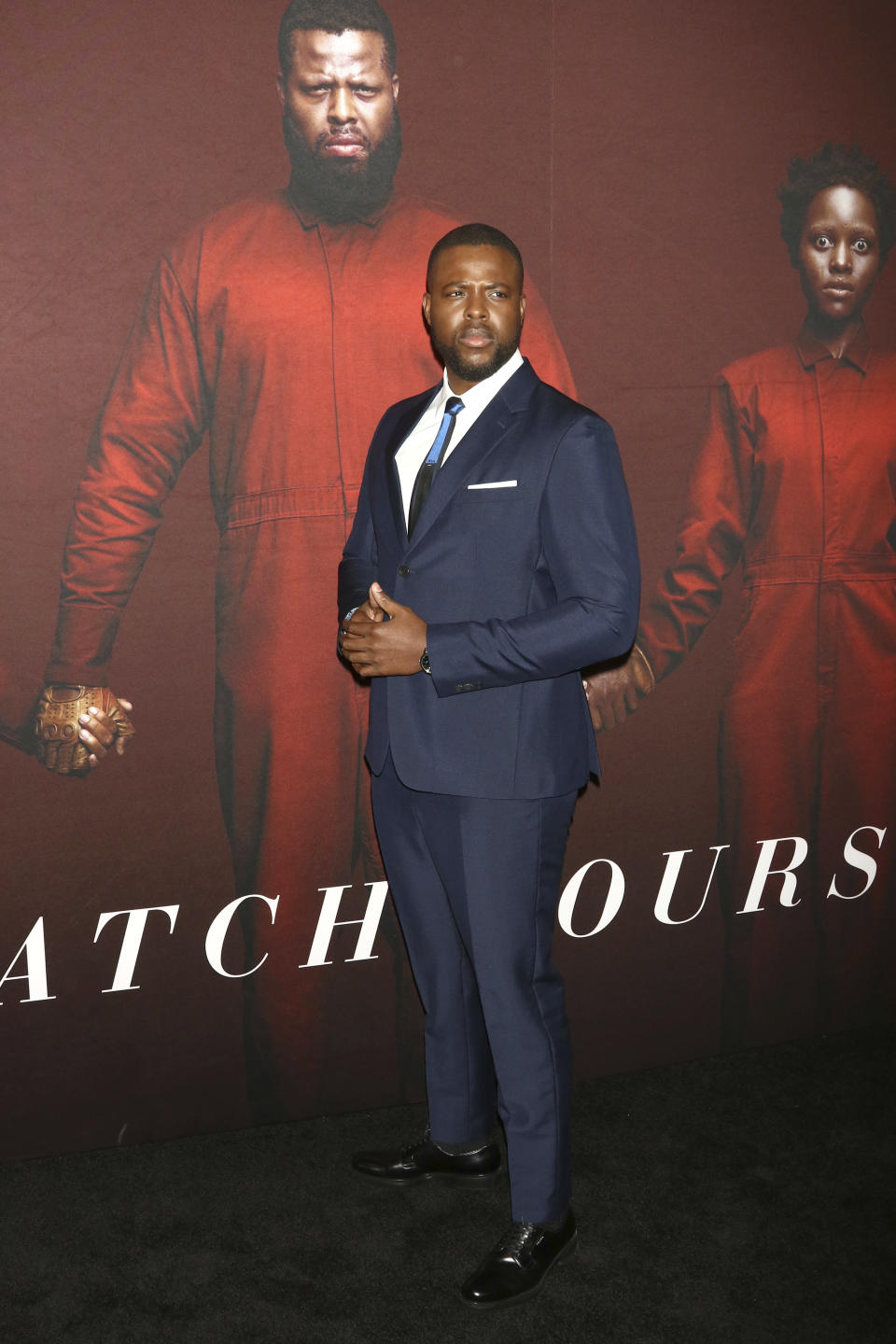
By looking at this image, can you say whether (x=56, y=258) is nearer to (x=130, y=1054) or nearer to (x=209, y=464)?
(x=209, y=464)

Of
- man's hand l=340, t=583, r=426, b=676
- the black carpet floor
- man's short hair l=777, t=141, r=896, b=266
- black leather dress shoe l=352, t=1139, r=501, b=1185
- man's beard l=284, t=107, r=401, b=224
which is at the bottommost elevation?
the black carpet floor

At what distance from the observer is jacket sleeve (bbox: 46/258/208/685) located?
2.28 m

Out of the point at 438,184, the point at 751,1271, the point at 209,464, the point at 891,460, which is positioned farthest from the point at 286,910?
the point at 891,460

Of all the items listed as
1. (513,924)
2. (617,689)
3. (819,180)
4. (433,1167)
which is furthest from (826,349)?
(433,1167)

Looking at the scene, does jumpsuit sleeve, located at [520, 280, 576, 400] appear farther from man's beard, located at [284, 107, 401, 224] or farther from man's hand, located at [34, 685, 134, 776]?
man's hand, located at [34, 685, 134, 776]

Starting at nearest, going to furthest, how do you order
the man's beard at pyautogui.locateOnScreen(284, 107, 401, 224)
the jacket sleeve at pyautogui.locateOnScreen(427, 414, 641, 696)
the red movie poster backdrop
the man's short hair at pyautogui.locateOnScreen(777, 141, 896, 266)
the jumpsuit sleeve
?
the jacket sleeve at pyautogui.locateOnScreen(427, 414, 641, 696), the red movie poster backdrop, the man's beard at pyautogui.locateOnScreen(284, 107, 401, 224), the jumpsuit sleeve, the man's short hair at pyautogui.locateOnScreen(777, 141, 896, 266)

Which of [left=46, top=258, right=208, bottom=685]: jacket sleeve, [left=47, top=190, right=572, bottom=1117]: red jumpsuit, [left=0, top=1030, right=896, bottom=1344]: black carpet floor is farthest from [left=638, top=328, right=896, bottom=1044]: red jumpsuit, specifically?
[left=46, top=258, right=208, bottom=685]: jacket sleeve

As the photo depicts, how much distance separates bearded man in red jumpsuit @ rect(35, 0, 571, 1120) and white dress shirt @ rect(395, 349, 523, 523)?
28cm

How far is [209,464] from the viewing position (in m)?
2.36

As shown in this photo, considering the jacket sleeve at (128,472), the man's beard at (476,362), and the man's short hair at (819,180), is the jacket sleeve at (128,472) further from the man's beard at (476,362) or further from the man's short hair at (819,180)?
the man's short hair at (819,180)

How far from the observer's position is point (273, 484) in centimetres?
239

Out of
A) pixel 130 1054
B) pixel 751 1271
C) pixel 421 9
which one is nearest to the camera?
pixel 751 1271

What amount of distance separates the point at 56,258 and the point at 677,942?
201cm

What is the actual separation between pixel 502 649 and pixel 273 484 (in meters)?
0.75
